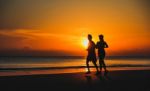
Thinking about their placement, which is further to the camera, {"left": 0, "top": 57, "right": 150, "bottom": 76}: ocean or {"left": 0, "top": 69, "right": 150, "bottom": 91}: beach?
{"left": 0, "top": 57, "right": 150, "bottom": 76}: ocean

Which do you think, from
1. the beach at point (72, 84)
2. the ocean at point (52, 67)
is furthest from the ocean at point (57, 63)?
the beach at point (72, 84)

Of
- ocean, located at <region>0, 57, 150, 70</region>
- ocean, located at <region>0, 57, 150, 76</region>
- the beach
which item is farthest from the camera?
ocean, located at <region>0, 57, 150, 70</region>

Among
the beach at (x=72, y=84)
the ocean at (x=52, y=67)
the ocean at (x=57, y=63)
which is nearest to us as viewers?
the beach at (x=72, y=84)

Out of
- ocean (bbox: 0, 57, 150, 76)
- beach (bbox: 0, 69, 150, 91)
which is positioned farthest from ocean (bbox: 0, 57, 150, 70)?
beach (bbox: 0, 69, 150, 91)

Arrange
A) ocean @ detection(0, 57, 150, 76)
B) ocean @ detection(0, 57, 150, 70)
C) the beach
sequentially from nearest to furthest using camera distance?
the beach → ocean @ detection(0, 57, 150, 76) → ocean @ detection(0, 57, 150, 70)

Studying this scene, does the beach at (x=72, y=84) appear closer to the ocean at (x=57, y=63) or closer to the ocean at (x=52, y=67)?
the ocean at (x=52, y=67)

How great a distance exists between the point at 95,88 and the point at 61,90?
1247 mm

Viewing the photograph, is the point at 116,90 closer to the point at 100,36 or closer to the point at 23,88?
the point at 23,88

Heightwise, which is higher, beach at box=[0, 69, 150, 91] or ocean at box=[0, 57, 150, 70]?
beach at box=[0, 69, 150, 91]

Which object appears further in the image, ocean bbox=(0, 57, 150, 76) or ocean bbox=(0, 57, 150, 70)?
→ ocean bbox=(0, 57, 150, 70)

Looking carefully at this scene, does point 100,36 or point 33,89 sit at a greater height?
point 100,36

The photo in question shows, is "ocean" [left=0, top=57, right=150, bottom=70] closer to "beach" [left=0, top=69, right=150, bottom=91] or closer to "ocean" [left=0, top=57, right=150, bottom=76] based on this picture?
"ocean" [left=0, top=57, right=150, bottom=76]

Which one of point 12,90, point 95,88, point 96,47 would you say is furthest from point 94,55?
point 12,90

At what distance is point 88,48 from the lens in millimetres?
17266
